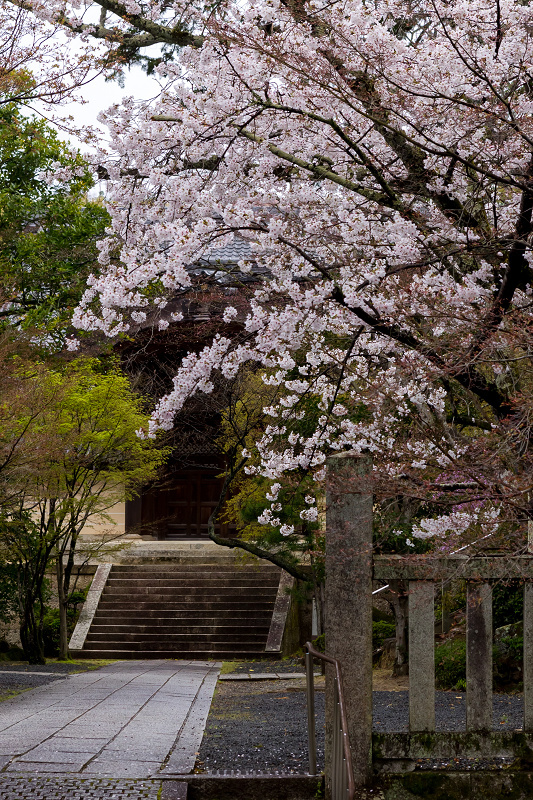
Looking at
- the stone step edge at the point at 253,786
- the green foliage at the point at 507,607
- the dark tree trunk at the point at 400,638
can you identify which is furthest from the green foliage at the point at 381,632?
the stone step edge at the point at 253,786

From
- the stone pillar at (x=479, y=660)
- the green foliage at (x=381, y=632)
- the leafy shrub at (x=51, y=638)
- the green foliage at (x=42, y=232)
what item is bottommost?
the leafy shrub at (x=51, y=638)

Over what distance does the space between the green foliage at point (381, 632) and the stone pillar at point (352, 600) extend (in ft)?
29.6

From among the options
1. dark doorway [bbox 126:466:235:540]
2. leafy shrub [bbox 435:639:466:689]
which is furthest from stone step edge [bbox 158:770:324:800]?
dark doorway [bbox 126:466:235:540]

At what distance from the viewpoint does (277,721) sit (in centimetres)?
756

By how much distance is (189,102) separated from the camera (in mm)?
6766

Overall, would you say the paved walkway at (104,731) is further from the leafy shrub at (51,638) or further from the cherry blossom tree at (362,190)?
the leafy shrub at (51,638)

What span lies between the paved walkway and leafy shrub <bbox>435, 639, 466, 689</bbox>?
2708 mm

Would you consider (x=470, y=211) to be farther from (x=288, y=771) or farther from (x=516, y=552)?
(x=288, y=771)

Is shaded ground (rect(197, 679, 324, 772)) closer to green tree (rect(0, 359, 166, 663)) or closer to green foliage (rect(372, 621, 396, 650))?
green foliage (rect(372, 621, 396, 650))

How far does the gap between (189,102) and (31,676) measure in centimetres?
810

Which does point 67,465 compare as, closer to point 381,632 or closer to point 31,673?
point 31,673

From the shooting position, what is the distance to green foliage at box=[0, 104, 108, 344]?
14.6 metres

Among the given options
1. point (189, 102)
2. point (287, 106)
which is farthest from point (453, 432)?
point (189, 102)

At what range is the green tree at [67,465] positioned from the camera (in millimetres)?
12227
